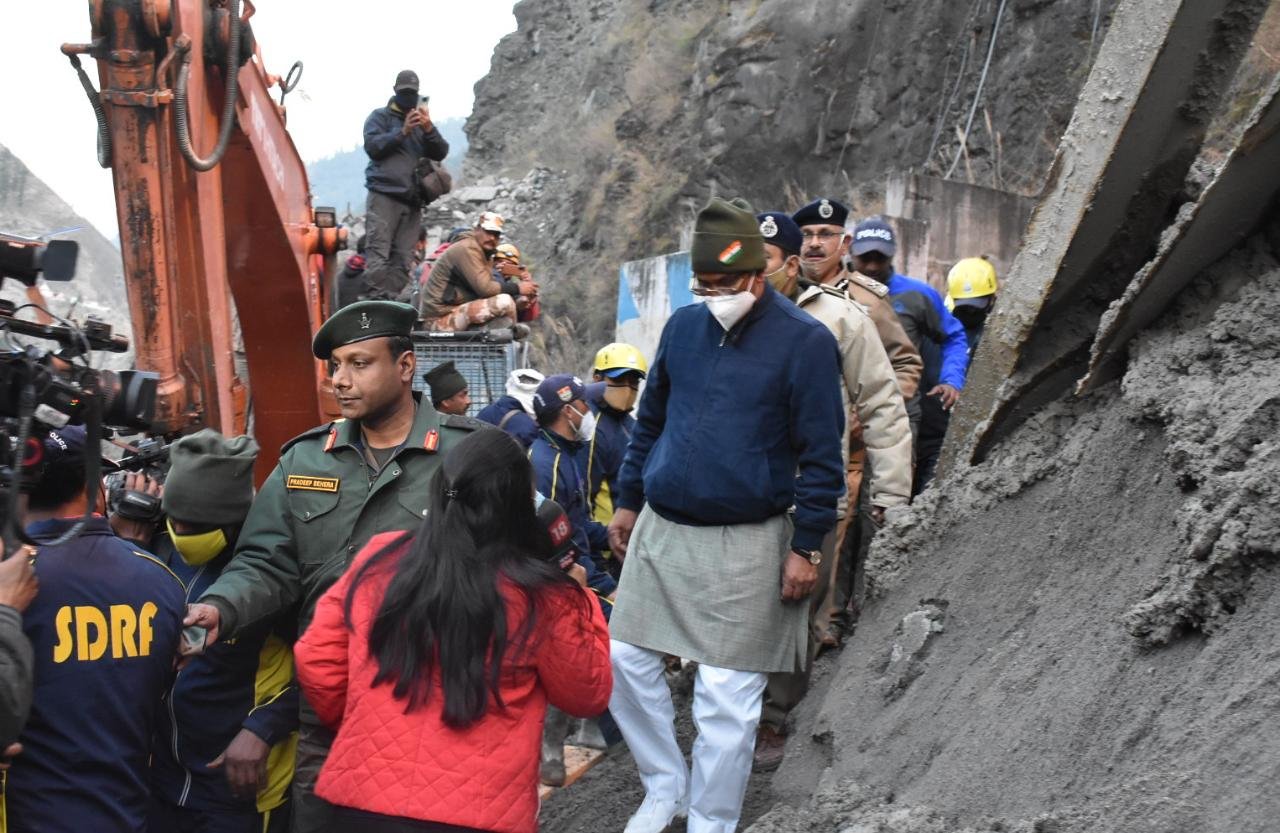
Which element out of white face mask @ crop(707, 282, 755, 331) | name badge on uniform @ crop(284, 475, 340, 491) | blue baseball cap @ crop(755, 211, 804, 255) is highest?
blue baseball cap @ crop(755, 211, 804, 255)

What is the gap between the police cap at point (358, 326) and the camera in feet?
14.0

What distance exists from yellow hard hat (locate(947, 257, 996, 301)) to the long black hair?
4825 millimetres

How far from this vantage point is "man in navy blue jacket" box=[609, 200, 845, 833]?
14.9ft

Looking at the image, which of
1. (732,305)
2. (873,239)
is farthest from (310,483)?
(873,239)

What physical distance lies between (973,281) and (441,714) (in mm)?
5337

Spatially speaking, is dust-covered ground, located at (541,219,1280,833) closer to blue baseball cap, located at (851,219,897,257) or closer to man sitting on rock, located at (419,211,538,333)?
blue baseball cap, located at (851,219,897,257)

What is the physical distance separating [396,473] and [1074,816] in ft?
7.05

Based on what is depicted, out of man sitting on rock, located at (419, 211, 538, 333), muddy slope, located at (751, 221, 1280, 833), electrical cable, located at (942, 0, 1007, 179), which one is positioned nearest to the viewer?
muddy slope, located at (751, 221, 1280, 833)

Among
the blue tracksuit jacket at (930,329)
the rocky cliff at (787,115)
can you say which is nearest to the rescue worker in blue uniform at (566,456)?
the blue tracksuit jacket at (930,329)

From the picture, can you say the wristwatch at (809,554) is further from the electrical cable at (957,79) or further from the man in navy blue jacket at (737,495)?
the electrical cable at (957,79)

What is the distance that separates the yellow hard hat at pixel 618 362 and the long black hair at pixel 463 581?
4096 mm

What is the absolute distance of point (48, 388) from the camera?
3.21 m

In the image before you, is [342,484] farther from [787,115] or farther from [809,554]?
[787,115]

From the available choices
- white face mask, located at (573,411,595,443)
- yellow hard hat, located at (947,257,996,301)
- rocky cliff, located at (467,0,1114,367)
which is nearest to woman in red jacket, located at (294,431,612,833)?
white face mask, located at (573,411,595,443)
